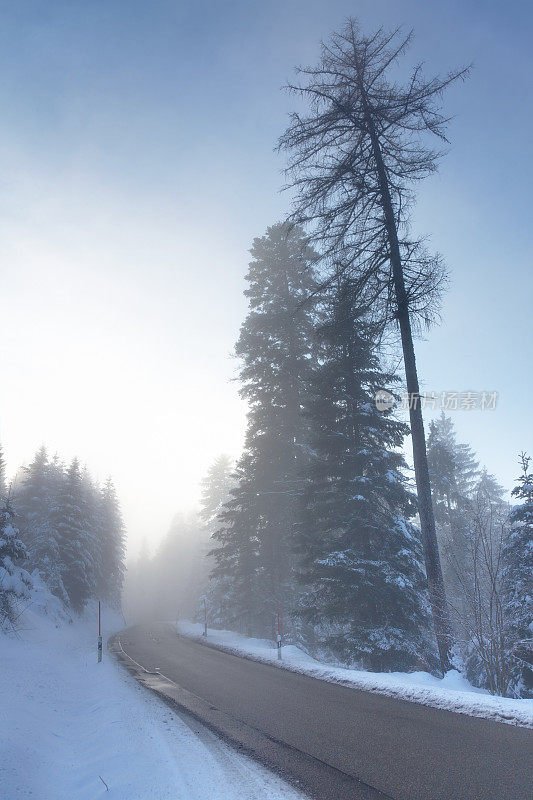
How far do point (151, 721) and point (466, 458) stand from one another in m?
44.3

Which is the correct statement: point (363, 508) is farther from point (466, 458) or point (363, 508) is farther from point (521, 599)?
point (466, 458)

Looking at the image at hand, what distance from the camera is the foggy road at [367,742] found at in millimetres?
3775

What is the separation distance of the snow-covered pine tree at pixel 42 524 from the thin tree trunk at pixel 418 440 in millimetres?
20743

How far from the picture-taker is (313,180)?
1303 centimetres

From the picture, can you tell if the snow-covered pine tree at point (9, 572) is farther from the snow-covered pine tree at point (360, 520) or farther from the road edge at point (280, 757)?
the snow-covered pine tree at point (360, 520)

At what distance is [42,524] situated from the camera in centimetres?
2955

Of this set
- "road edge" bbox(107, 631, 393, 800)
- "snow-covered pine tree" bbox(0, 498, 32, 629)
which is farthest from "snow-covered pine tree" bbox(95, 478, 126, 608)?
"road edge" bbox(107, 631, 393, 800)

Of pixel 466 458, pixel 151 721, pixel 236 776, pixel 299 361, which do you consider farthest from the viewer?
pixel 466 458

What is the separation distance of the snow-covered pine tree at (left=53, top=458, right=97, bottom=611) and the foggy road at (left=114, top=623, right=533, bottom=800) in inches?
975

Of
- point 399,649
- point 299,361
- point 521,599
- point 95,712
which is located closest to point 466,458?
point 299,361

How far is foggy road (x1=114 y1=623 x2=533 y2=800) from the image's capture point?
378cm

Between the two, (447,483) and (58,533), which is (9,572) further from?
(447,483)

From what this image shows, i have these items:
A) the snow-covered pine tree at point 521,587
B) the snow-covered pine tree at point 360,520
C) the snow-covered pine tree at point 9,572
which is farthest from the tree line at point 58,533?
the snow-covered pine tree at point 521,587

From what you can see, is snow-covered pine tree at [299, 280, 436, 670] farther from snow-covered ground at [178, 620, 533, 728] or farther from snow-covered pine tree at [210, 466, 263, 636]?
snow-covered pine tree at [210, 466, 263, 636]
